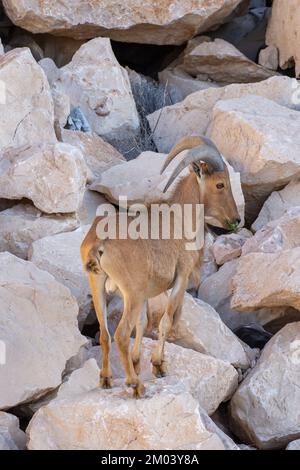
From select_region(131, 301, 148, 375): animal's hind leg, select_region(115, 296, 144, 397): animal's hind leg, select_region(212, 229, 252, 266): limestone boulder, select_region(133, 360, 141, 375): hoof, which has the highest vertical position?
select_region(115, 296, 144, 397): animal's hind leg

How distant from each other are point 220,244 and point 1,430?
3.62m

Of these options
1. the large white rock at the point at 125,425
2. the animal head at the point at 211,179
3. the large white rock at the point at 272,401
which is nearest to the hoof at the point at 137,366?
the large white rock at the point at 125,425

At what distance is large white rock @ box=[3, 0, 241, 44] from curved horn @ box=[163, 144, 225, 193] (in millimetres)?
5435

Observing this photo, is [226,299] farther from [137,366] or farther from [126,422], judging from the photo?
[126,422]

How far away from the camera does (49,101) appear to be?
10.7 m

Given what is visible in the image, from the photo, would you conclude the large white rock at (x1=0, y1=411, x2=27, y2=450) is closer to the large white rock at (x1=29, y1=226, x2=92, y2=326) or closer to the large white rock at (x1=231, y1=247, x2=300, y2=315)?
the large white rock at (x1=29, y1=226, x2=92, y2=326)

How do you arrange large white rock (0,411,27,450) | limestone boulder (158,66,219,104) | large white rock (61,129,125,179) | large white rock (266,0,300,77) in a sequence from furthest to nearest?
limestone boulder (158,66,219,104)
large white rock (266,0,300,77)
large white rock (61,129,125,179)
large white rock (0,411,27,450)

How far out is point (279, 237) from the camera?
364 inches

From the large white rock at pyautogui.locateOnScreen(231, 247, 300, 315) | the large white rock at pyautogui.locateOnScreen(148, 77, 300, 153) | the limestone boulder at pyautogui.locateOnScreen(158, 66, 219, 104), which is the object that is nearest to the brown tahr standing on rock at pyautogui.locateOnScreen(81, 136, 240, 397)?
the large white rock at pyautogui.locateOnScreen(231, 247, 300, 315)

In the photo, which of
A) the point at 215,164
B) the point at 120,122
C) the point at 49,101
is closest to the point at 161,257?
the point at 215,164

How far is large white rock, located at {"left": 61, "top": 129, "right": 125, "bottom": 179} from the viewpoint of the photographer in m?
11.0

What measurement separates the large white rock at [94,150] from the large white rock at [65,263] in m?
1.66

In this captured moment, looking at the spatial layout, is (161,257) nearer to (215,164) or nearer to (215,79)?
(215,164)

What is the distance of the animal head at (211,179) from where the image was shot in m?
7.86
